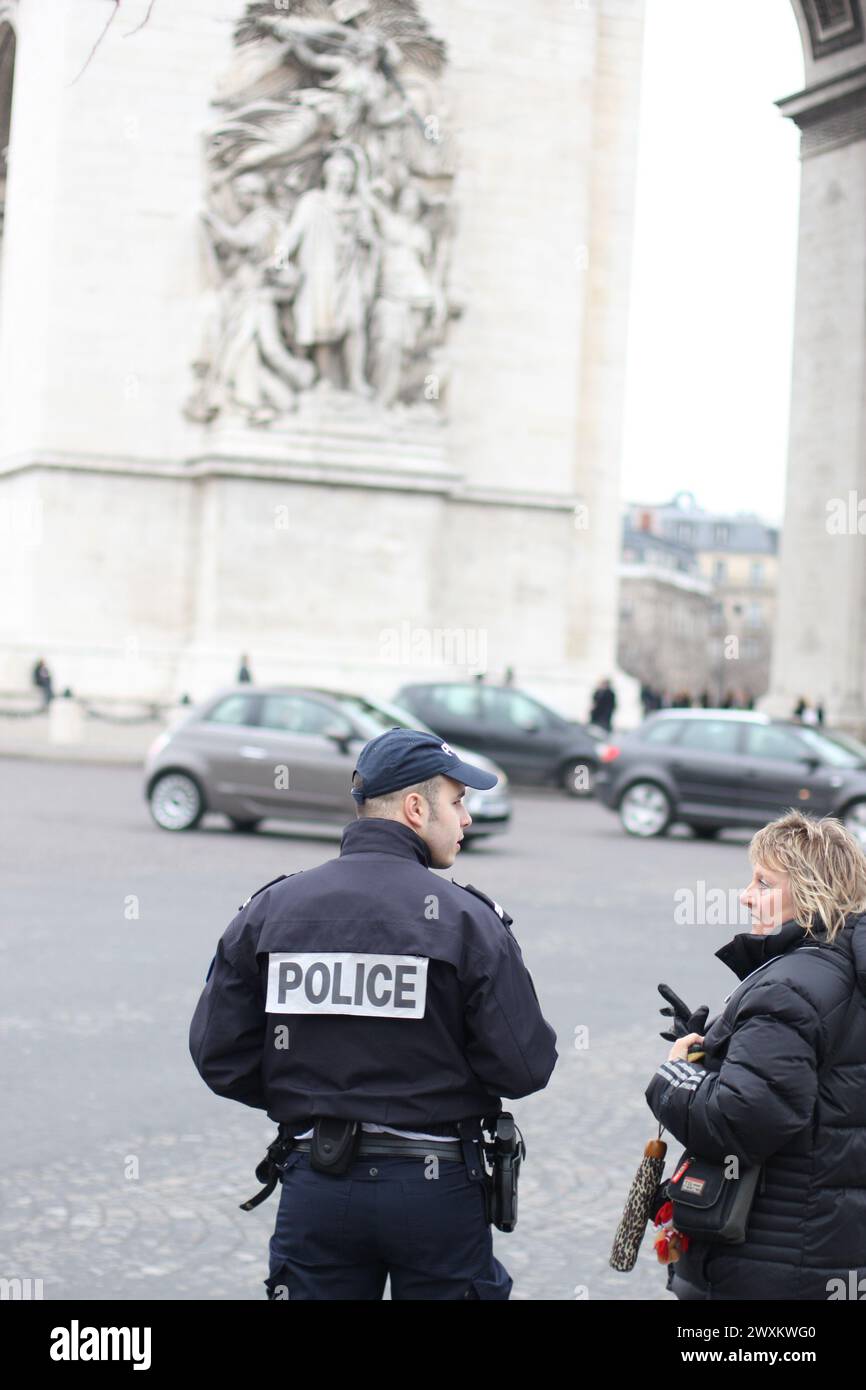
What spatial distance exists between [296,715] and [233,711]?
21.3 inches

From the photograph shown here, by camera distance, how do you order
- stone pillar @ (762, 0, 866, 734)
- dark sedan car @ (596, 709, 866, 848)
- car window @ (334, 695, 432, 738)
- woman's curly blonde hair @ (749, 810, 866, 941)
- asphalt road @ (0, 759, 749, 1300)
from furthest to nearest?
stone pillar @ (762, 0, 866, 734)
dark sedan car @ (596, 709, 866, 848)
car window @ (334, 695, 432, 738)
asphalt road @ (0, 759, 749, 1300)
woman's curly blonde hair @ (749, 810, 866, 941)

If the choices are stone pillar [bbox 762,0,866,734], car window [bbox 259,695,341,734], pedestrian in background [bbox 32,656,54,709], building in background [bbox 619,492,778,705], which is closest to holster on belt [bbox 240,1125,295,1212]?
car window [bbox 259,695,341,734]

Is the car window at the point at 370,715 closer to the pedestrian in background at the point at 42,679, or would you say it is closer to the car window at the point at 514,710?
the car window at the point at 514,710

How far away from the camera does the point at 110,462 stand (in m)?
25.5

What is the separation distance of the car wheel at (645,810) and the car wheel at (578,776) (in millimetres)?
4176

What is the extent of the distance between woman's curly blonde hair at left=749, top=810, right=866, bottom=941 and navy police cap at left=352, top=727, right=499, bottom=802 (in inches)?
19.9

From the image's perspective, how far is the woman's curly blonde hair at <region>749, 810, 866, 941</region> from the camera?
10.3 feet

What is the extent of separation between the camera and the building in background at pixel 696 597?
325 feet

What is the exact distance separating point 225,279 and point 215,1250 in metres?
21.3

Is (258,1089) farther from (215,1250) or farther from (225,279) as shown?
(225,279)

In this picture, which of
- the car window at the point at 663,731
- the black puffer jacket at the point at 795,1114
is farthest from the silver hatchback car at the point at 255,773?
the black puffer jacket at the point at 795,1114

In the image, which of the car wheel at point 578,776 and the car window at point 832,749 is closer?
the car window at point 832,749

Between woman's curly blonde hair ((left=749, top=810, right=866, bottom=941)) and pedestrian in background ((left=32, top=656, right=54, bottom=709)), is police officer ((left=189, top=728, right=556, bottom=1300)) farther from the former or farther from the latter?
pedestrian in background ((left=32, top=656, right=54, bottom=709))
